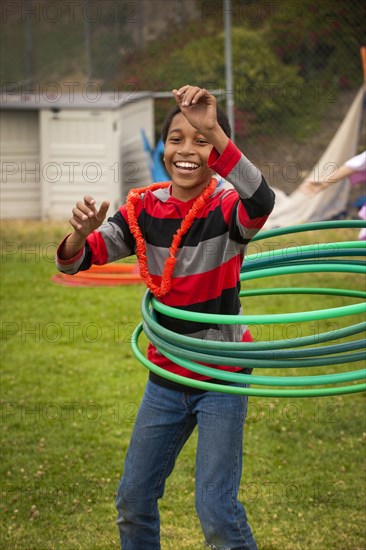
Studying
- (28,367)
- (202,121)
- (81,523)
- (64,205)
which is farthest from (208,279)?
(64,205)

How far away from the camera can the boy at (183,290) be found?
283 centimetres

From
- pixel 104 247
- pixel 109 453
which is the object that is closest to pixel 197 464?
pixel 104 247

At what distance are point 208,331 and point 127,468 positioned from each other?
21.7 inches

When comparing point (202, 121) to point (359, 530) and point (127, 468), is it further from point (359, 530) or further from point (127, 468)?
point (359, 530)

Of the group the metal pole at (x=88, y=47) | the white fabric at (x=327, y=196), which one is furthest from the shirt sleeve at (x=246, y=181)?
the metal pole at (x=88, y=47)

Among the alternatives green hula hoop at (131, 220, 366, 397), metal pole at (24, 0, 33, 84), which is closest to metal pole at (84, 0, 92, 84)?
metal pole at (24, 0, 33, 84)

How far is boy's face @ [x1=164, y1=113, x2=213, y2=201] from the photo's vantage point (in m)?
2.94

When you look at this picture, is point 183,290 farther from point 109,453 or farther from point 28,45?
point 28,45

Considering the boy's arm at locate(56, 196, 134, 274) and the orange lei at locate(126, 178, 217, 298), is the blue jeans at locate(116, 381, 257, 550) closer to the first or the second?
the orange lei at locate(126, 178, 217, 298)

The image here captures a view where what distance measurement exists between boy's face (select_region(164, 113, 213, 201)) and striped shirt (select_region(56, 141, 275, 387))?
61mm

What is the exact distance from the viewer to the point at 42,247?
1144 centimetres

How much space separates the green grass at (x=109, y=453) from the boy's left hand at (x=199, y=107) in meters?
2.01

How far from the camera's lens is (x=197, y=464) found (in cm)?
289

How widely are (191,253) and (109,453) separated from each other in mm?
2149
